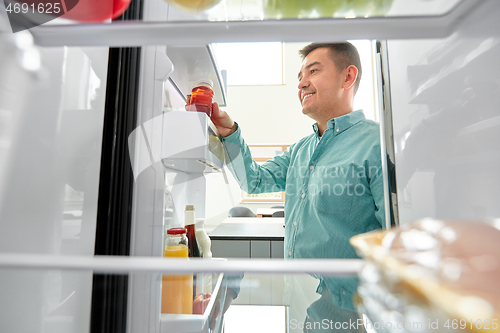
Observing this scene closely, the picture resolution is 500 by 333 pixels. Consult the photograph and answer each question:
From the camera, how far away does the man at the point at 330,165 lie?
0.54 m

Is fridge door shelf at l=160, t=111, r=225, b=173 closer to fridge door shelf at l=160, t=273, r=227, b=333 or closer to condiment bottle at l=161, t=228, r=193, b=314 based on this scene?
Answer: condiment bottle at l=161, t=228, r=193, b=314

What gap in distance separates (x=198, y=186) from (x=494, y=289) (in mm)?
596

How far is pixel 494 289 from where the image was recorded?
0.18 metres

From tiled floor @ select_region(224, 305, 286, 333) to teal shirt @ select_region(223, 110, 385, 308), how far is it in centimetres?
12

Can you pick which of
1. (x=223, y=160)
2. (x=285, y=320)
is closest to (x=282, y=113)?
(x=223, y=160)

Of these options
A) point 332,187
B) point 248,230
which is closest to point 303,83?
point 332,187

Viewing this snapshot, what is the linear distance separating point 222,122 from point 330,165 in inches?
11.4

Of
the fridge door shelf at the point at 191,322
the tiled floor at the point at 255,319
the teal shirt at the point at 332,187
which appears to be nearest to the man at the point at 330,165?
the teal shirt at the point at 332,187

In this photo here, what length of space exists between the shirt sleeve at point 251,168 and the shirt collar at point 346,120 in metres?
0.15

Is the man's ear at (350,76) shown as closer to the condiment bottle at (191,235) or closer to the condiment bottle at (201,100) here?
the condiment bottle at (201,100)

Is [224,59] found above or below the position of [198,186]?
above

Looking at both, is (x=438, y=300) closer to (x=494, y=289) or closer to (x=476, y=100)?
(x=494, y=289)

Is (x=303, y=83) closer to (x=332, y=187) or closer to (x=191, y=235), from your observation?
(x=332, y=187)

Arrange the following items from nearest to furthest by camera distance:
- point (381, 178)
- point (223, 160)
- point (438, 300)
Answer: point (438, 300) < point (381, 178) < point (223, 160)
